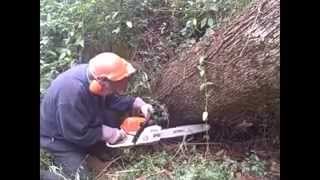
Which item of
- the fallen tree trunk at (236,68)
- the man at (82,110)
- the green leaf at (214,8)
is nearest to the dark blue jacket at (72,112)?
the man at (82,110)

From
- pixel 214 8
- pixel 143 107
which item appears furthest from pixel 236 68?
pixel 143 107

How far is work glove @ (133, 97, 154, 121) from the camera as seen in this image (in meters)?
2.07

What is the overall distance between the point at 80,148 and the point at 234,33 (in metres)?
0.73

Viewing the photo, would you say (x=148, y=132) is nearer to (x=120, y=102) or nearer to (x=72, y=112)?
(x=120, y=102)

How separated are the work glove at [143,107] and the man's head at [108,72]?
0.28ft

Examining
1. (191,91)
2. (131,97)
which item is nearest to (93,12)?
(131,97)

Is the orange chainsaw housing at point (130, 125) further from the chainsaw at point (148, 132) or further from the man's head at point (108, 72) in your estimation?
the man's head at point (108, 72)

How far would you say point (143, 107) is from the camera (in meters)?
2.07

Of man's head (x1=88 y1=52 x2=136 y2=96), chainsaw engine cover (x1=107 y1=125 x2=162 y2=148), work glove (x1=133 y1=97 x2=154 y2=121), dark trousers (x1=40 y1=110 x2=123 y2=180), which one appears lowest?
dark trousers (x1=40 y1=110 x2=123 y2=180)

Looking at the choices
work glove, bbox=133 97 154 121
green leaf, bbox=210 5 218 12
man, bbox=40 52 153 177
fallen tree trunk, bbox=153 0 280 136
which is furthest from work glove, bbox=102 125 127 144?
green leaf, bbox=210 5 218 12

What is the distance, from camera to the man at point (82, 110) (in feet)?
6.63

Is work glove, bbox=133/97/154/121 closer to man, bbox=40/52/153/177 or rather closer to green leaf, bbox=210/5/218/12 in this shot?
man, bbox=40/52/153/177

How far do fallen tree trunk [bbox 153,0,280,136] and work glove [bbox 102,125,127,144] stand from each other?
213 mm

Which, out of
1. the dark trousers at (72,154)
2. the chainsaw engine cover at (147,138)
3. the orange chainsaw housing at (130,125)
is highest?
the orange chainsaw housing at (130,125)
